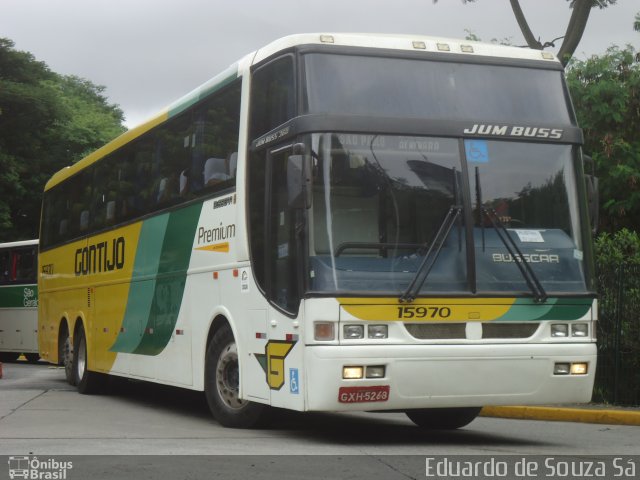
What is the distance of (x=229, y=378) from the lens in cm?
1190

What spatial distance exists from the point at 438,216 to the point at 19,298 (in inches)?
922

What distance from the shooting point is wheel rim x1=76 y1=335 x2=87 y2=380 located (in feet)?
59.9

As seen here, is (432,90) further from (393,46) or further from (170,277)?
(170,277)

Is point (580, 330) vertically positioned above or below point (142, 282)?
below

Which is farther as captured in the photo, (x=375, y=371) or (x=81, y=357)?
(x=81, y=357)

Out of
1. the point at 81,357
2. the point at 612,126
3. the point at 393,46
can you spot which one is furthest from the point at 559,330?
the point at 612,126

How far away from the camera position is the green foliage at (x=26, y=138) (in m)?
42.4

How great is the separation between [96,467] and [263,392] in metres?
2.45

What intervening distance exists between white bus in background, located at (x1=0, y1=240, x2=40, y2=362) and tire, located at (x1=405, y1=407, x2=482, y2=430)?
20043 mm

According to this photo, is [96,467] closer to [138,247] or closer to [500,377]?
[500,377]

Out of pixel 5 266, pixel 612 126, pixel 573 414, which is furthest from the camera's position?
pixel 5 266

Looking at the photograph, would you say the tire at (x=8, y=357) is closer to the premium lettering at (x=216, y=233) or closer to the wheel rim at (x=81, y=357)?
the wheel rim at (x=81, y=357)

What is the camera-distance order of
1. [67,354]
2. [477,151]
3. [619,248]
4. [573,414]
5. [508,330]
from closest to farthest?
[508,330]
[477,151]
[573,414]
[619,248]
[67,354]

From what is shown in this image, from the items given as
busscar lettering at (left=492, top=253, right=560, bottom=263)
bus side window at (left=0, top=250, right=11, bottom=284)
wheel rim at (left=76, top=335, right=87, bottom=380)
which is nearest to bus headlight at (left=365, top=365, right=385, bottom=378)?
busscar lettering at (left=492, top=253, right=560, bottom=263)
